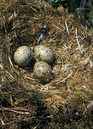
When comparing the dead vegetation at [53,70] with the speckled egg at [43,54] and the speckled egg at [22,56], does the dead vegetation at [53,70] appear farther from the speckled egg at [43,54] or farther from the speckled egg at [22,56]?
the speckled egg at [43,54]

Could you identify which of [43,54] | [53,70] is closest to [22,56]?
[43,54]

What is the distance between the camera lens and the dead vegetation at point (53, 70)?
2945 mm

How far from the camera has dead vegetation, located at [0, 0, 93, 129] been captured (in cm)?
295

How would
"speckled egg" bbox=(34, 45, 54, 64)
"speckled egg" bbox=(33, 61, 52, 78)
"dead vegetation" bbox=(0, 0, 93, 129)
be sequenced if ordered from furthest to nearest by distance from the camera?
"speckled egg" bbox=(34, 45, 54, 64), "speckled egg" bbox=(33, 61, 52, 78), "dead vegetation" bbox=(0, 0, 93, 129)

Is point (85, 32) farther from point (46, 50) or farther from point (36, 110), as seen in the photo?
point (36, 110)

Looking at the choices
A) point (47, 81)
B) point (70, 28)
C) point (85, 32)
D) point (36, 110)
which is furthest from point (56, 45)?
point (36, 110)

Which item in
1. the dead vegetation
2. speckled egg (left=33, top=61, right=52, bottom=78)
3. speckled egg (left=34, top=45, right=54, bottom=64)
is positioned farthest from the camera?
speckled egg (left=34, top=45, right=54, bottom=64)

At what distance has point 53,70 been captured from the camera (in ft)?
14.1

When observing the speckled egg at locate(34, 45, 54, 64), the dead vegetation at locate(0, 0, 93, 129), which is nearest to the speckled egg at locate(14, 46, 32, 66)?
the dead vegetation at locate(0, 0, 93, 129)

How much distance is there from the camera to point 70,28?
4.81m

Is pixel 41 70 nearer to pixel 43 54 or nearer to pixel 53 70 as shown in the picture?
pixel 43 54

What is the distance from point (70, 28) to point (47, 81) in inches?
81.3

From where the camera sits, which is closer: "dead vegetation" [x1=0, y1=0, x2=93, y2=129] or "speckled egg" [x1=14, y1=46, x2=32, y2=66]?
"dead vegetation" [x1=0, y1=0, x2=93, y2=129]

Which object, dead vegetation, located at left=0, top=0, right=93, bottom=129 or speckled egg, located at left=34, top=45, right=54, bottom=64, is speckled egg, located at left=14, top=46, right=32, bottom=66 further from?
speckled egg, located at left=34, top=45, right=54, bottom=64
